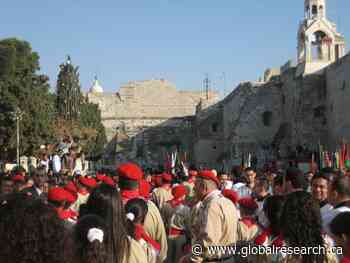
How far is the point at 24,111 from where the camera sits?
32.8 m

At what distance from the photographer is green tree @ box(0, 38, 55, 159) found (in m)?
32.6

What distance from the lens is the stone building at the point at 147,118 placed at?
6281 centimetres

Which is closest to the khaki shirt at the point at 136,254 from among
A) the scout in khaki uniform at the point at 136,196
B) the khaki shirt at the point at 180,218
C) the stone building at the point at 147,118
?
the scout in khaki uniform at the point at 136,196

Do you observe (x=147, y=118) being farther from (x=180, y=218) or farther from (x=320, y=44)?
(x=180, y=218)

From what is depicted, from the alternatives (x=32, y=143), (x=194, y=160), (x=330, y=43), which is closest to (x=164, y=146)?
(x=194, y=160)

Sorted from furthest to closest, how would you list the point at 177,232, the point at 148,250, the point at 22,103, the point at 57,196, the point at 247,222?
the point at 22,103
the point at 177,232
the point at 247,222
the point at 57,196
the point at 148,250

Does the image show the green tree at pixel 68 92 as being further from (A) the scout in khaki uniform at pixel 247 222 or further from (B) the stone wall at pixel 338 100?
(A) the scout in khaki uniform at pixel 247 222

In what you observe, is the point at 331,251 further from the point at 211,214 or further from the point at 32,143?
the point at 32,143

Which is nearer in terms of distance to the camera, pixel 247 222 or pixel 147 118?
pixel 247 222

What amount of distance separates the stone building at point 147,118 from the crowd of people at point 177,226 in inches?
2115

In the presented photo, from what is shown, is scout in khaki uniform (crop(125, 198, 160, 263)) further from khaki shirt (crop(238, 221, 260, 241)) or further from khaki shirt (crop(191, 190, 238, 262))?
khaki shirt (crop(238, 221, 260, 241))

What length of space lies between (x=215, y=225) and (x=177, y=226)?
2.55 metres

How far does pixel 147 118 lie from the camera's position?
67.2 m

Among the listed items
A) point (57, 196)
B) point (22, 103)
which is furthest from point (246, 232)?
point (22, 103)
